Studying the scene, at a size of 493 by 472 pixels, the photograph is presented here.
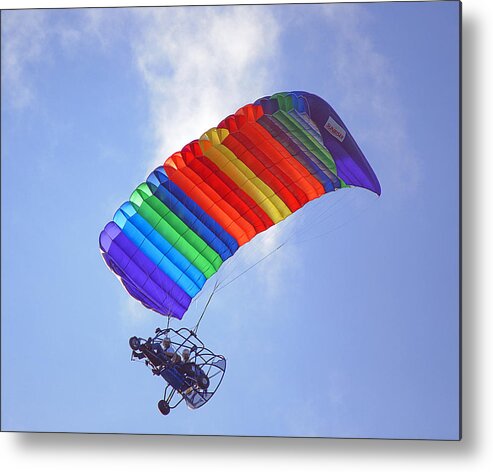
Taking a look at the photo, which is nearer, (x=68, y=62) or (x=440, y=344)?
(x=440, y=344)

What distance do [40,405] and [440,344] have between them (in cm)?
188

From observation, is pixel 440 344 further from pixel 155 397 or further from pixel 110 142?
pixel 110 142

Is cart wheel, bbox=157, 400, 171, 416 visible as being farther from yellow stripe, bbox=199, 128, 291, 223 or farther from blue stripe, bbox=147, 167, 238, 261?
yellow stripe, bbox=199, 128, 291, 223

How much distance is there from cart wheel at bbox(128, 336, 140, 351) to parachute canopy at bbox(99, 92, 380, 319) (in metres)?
0.16

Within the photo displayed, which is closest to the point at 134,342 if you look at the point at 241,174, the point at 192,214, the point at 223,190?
the point at 192,214

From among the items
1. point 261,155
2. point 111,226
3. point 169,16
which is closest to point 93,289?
point 111,226

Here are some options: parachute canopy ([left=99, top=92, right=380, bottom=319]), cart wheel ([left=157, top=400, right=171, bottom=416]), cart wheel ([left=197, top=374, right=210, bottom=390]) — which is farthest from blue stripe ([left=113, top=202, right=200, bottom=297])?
cart wheel ([left=157, top=400, right=171, bottom=416])

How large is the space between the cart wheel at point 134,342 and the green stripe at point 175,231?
1.46ft

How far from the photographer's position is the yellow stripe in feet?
13.6

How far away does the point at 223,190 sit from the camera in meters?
4.26

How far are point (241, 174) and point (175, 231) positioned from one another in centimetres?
41

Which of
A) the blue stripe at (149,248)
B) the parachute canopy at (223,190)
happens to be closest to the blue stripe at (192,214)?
the parachute canopy at (223,190)

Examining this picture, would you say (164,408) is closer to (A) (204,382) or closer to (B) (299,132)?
(A) (204,382)

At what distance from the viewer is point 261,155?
4188 millimetres
